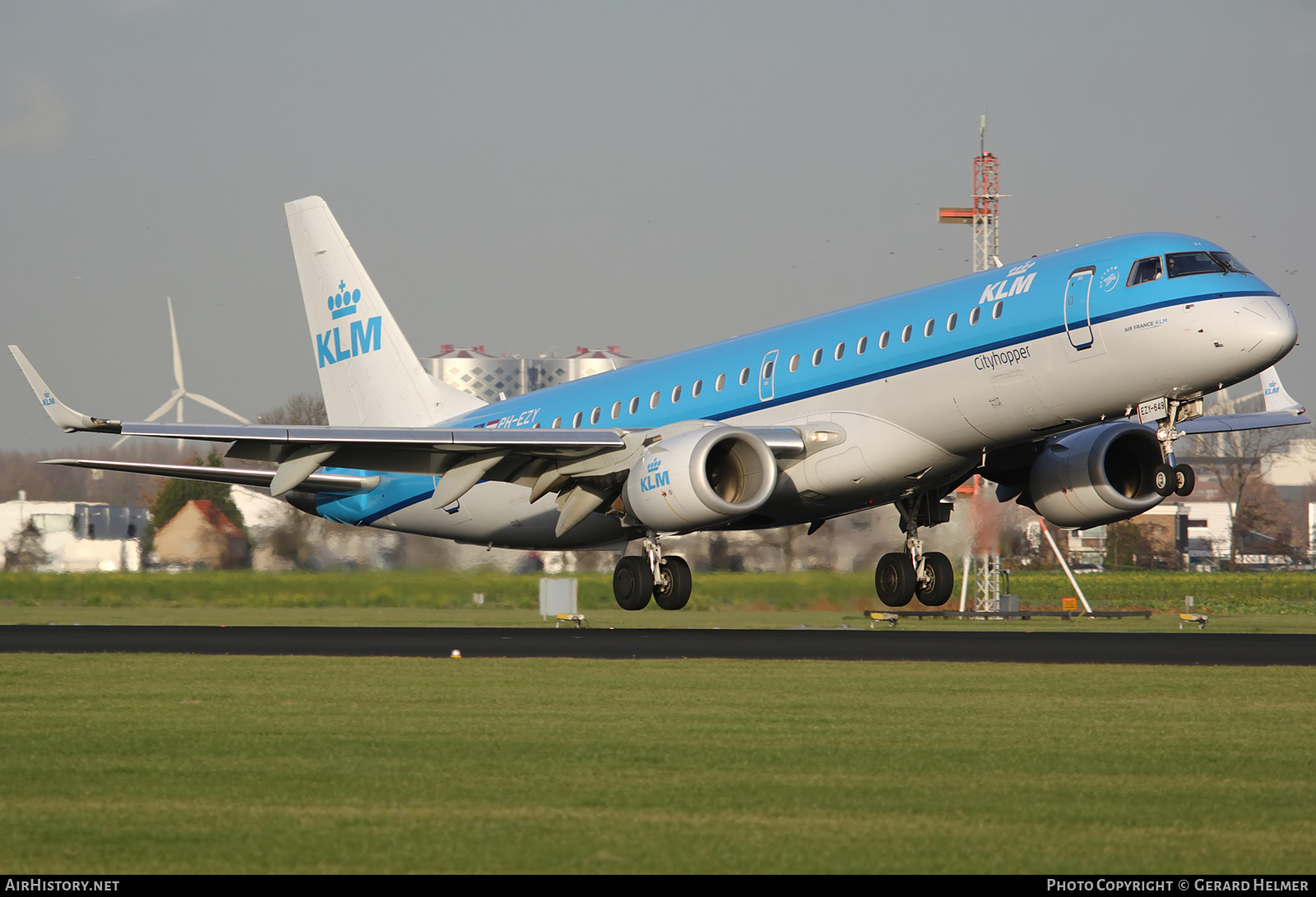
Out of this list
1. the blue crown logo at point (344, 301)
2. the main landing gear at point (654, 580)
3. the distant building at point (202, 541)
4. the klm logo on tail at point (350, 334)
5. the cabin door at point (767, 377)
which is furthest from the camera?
the distant building at point (202, 541)

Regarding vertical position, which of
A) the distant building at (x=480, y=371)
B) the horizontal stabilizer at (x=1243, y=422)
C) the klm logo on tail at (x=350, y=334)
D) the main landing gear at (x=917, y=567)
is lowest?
the main landing gear at (x=917, y=567)

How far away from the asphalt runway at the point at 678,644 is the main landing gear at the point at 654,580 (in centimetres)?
76

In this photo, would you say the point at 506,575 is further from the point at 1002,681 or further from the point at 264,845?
the point at 264,845

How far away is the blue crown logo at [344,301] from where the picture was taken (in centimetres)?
3747

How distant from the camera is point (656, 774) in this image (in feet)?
38.2

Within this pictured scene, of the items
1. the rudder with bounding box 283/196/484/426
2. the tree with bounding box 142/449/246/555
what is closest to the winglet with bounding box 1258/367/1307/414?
the rudder with bounding box 283/196/484/426

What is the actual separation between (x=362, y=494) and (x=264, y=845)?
27222mm

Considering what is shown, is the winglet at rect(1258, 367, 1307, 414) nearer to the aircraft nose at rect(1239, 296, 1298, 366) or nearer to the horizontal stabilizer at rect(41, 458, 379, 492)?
the aircraft nose at rect(1239, 296, 1298, 366)

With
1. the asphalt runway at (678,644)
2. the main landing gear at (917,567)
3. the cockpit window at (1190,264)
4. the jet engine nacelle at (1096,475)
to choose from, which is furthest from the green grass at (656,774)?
the main landing gear at (917,567)

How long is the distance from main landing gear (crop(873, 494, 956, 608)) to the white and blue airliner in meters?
0.05

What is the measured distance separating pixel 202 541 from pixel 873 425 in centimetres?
2623

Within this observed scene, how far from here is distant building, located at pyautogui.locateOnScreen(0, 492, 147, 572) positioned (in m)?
47.1

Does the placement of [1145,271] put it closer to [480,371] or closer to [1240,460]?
[1240,460]

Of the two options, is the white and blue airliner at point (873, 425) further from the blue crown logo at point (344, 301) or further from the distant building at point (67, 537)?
the distant building at point (67, 537)
